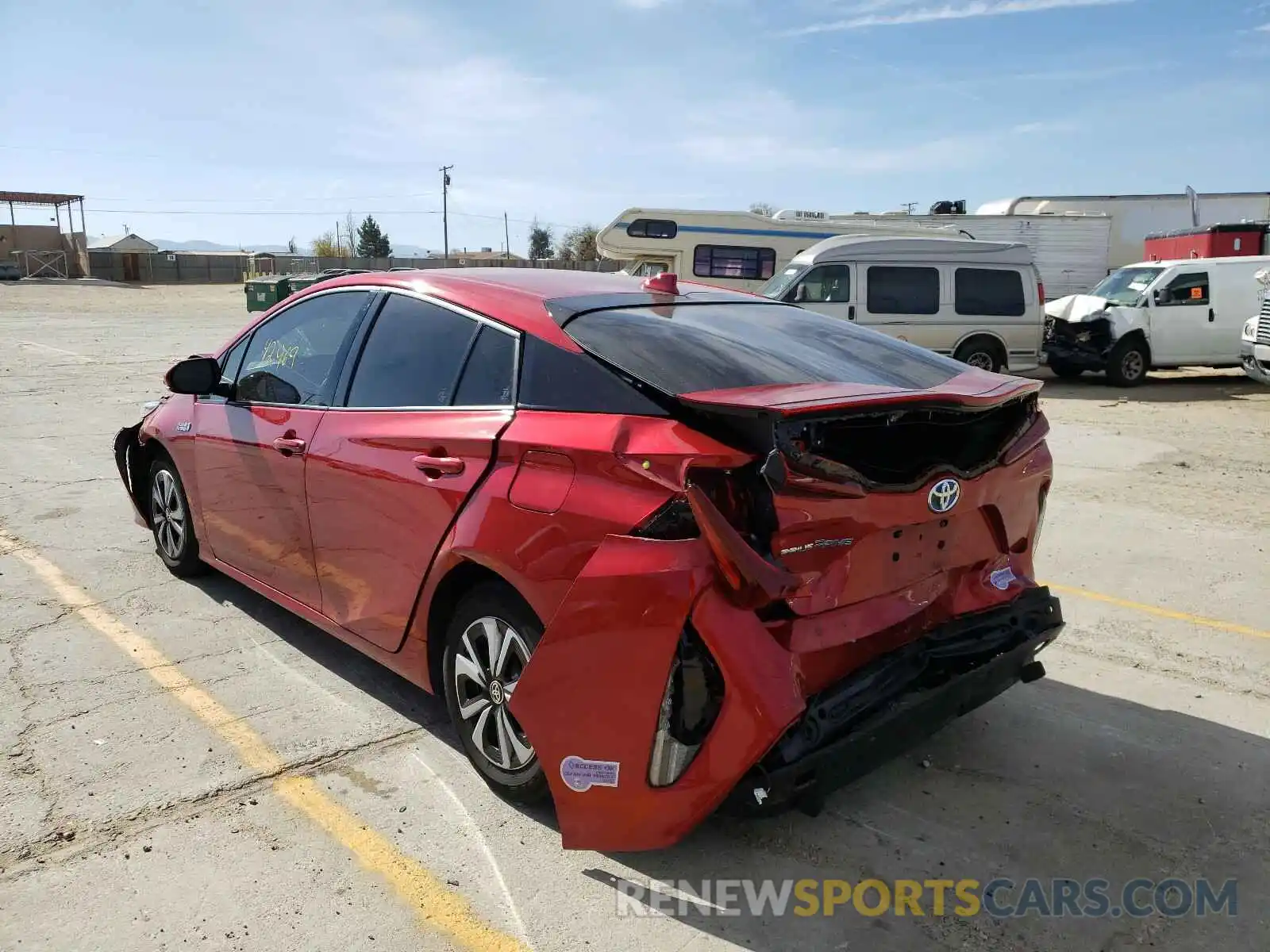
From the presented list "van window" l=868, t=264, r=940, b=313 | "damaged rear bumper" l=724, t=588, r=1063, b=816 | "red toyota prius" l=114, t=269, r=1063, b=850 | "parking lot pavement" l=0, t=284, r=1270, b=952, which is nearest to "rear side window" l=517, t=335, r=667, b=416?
"red toyota prius" l=114, t=269, r=1063, b=850

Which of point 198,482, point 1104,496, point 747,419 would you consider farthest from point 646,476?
point 1104,496

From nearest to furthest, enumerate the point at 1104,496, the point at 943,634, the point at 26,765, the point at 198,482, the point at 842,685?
1. the point at 842,685
2. the point at 943,634
3. the point at 26,765
4. the point at 198,482
5. the point at 1104,496

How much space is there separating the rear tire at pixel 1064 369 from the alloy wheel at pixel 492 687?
49.0ft

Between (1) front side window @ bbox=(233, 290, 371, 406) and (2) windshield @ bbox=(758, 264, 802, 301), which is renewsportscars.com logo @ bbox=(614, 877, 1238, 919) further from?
(2) windshield @ bbox=(758, 264, 802, 301)

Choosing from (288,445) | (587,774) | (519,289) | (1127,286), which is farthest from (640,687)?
(1127,286)

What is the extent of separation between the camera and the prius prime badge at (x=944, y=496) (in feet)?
9.41

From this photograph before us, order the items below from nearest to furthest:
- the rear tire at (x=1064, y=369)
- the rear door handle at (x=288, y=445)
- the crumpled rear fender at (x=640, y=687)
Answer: the crumpled rear fender at (x=640, y=687) < the rear door handle at (x=288, y=445) < the rear tire at (x=1064, y=369)

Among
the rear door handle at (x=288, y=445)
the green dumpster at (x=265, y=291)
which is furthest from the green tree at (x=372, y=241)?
the rear door handle at (x=288, y=445)

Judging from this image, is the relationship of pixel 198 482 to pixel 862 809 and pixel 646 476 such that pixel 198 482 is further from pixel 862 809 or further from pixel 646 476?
pixel 862 809

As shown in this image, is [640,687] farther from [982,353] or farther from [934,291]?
[982,353]

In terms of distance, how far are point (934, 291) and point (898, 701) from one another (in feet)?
42.1

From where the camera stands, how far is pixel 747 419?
8.44 feet

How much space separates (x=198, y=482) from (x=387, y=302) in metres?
1.75

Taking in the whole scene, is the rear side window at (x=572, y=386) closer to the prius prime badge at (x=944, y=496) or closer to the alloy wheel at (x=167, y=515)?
the prius prime badge at (x=944, y=496)
